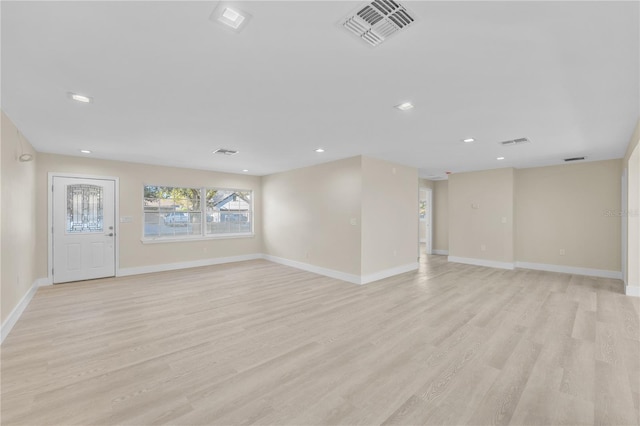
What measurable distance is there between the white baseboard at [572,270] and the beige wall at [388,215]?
2.68 meters

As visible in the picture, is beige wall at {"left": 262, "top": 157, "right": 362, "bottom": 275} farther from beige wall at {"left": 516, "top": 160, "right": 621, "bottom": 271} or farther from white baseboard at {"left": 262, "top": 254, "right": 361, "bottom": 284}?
beige wall at {"left": 516, "top": 160, "right": 621, "bottom": 271}

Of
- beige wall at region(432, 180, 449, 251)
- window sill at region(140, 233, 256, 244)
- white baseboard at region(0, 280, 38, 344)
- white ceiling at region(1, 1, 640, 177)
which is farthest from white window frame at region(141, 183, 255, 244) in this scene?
beige wall at region(432, 180, 449, 251)

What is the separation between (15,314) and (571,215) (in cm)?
969

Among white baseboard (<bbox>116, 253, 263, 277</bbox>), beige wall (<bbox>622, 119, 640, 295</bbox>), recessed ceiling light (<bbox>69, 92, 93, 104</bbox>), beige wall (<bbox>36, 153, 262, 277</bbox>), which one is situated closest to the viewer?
recessed ceiling light (<bbox>69, 92, 93, 104</bbox>)

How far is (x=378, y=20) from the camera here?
161 cm

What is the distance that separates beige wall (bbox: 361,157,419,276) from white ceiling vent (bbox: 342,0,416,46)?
3.53 meters

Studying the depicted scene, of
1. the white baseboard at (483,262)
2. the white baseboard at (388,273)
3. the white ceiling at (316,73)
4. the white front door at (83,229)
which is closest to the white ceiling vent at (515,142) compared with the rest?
the white ceiling at (316,73)

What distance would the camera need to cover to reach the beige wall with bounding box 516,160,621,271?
18.6ft

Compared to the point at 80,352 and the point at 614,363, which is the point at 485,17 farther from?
the point at 80,352

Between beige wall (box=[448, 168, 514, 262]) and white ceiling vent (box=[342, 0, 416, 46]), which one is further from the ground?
white ceiling vent (box=[342, 0, 416, 46])

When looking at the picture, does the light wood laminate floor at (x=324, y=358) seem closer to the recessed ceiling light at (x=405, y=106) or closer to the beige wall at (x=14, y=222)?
the beige wall at (x=14, y=222)

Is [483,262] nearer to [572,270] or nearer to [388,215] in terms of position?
[572,270]

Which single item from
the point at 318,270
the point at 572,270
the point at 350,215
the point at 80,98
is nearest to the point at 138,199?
the point at 80,98

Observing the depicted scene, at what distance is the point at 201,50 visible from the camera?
1894 mm
